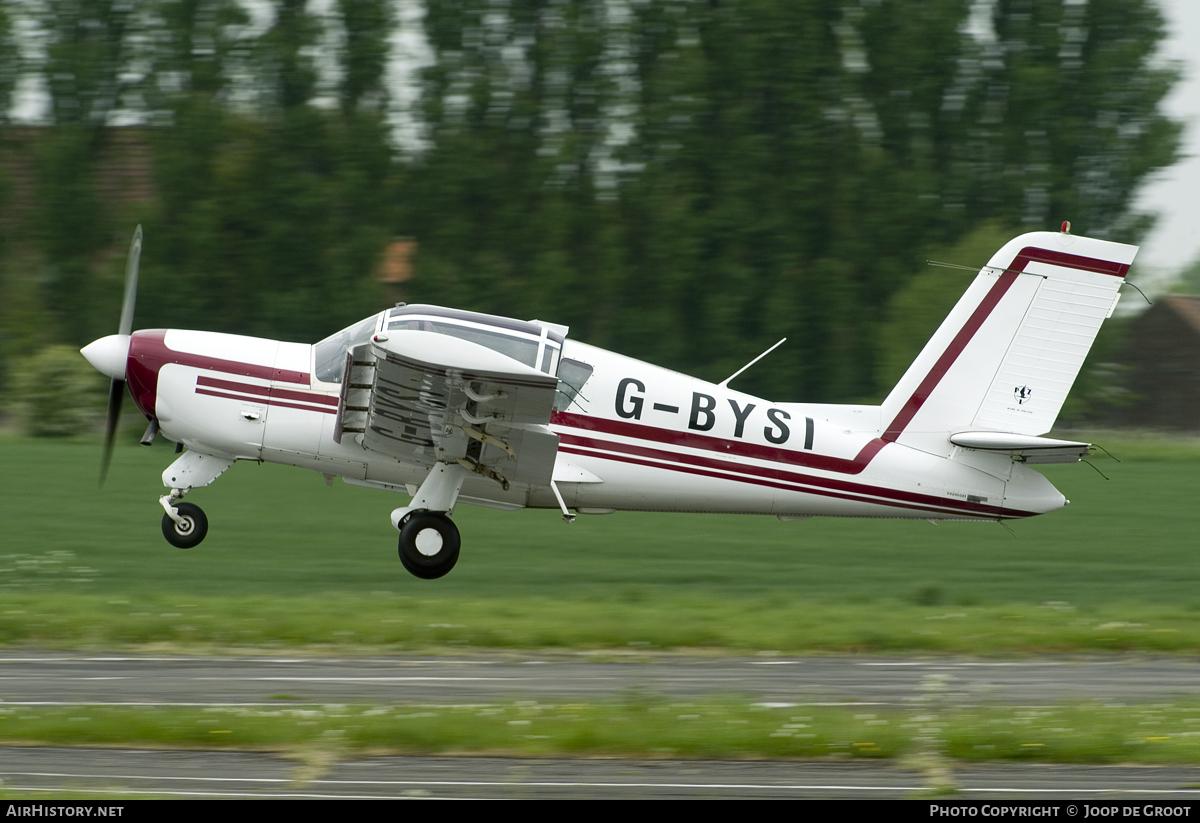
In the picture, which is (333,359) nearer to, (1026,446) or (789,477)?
(789,477)

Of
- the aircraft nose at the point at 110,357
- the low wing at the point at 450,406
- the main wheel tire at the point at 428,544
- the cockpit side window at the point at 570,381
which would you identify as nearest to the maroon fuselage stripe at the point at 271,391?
the low wing at the point at 450,406

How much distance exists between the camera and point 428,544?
1109 centimetres

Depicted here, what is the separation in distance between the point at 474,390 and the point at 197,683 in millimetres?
2912

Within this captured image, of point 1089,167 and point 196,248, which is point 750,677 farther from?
point 1089,167

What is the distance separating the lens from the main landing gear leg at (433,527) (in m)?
11.0

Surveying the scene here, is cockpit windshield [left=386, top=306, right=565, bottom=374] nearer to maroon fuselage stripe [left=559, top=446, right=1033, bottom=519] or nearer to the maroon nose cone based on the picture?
maroon fuselage stripe [left=559, top=446, right=1033, bottom=519]

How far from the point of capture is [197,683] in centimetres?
866

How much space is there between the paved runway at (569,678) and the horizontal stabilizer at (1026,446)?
1.59m

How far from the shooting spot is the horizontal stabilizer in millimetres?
10273

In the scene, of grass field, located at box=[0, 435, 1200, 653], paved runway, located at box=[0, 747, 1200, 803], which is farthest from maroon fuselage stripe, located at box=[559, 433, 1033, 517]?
paved runway, located at box=[0, 747, 1200, 803]

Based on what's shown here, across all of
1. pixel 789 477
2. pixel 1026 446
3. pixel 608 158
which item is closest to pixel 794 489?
pixel 789 477

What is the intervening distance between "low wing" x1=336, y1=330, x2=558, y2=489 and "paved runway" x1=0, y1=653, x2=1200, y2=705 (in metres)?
1.74

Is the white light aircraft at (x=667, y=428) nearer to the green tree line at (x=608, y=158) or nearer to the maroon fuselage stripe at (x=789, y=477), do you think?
the maroon fuselage stripe at (x=789, y=477)

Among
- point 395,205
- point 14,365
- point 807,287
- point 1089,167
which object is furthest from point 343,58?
point 1089,167
